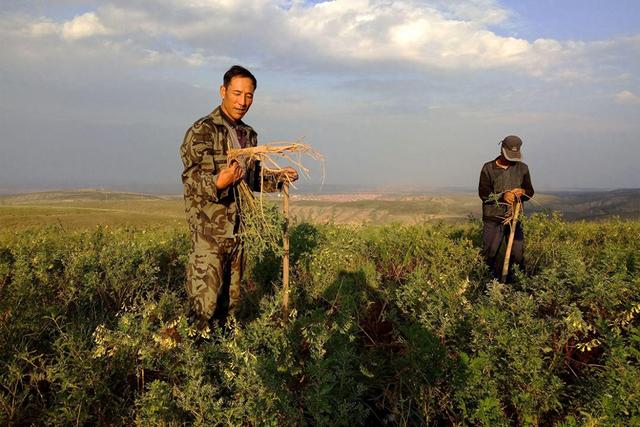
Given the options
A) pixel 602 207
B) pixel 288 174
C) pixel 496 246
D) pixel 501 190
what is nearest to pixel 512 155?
pixel 501 190

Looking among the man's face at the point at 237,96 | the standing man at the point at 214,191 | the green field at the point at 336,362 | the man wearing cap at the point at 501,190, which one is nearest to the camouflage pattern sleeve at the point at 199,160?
the standing man at the point at 214,191

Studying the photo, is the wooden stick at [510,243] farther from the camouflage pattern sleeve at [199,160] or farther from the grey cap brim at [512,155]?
the camouflage pattern sleeve at [199,160]

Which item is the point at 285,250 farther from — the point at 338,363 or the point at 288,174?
the point at 338,363

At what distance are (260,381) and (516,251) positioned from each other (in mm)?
4325

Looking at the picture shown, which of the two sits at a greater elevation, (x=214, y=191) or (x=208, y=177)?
(x=208, y=177)

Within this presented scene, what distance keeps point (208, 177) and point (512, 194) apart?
151 inches

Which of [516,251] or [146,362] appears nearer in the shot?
[146,362]

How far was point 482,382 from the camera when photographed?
268 cm

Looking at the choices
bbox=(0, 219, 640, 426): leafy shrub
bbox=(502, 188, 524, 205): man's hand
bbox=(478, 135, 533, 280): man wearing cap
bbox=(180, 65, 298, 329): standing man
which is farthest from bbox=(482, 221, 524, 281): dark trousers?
bbox=(180, 65, 298, 329): standing man

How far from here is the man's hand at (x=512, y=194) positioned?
17.3 ft

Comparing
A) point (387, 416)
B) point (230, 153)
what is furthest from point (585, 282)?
point (230, 153)

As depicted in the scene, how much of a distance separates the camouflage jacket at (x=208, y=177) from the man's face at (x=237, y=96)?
9 cm

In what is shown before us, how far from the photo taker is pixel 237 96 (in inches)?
139

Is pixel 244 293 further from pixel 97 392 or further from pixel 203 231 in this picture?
pixel 97 392
